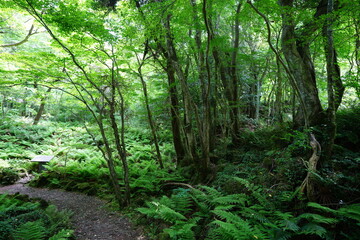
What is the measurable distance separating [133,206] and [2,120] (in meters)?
13.3

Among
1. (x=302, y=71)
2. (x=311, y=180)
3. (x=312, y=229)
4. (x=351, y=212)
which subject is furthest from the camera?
(x=302, y=71)

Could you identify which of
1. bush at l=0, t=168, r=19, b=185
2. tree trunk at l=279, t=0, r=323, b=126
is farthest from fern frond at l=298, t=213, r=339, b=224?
bush at l=0, t=168, r=19, b=185

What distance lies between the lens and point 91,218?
4867 millimetres

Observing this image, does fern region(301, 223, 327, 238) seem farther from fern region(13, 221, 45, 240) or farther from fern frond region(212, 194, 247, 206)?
fern region(13, 221, 45, 240)

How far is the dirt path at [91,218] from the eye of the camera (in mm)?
4055

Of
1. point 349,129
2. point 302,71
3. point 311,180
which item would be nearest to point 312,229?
point 311,180

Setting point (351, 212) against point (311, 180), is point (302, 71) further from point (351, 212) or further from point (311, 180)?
point (351, 212)

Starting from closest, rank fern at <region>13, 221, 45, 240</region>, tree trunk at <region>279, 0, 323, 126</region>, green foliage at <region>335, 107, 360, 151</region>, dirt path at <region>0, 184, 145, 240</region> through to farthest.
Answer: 1. fern at <region>13, 221, 45, 240</region>
2. dirt path at <region>0, 184, 145, 240</region>
3. green foliage at <region>335, 107, 360, 151</region>
4. tree trunk at <region>279, 0, 323, 126</region>

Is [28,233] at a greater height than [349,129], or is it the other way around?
[349,129]

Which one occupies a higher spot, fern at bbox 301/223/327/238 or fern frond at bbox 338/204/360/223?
fern frond at bbox 338/204/360/223

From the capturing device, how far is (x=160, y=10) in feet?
15.1

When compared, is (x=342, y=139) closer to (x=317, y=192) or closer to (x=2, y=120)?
(x=317, y=192)

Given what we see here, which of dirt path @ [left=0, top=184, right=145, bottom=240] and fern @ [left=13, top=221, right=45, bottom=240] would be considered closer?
fern @ [left=13, top=221, right=45, bottom=240]

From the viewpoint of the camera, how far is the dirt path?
4.05 metres
